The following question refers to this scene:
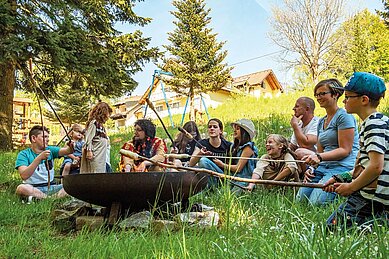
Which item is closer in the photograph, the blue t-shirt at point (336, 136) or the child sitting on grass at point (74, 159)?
the blue t-shirt at point (336, 136)

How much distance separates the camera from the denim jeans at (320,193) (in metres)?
3.48

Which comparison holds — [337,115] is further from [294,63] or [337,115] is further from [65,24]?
[294,63]

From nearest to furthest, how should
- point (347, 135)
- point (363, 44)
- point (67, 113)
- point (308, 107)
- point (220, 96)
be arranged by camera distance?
point (347, 135), point (308, 107), point (363, 44), point (67, 113), point (220, 96)

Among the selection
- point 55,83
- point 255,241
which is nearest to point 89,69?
point 55,83

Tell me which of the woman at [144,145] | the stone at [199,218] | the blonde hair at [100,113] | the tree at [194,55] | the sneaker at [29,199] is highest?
the tree at [194,55]

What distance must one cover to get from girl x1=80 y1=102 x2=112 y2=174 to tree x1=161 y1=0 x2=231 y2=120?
66.7 ft

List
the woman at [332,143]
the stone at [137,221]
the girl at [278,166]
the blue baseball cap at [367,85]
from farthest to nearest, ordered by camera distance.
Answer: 1. the girl at [278,166]
2. the woman at [332,143]
3. the stone at [137,221]
4. the blue baseball cap at [367,85]

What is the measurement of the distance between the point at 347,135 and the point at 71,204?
2.75 meters

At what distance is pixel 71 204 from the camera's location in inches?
164

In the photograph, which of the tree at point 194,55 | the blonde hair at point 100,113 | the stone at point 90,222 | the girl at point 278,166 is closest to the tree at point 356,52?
the tree at point 194,55

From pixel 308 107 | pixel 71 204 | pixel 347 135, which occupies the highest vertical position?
pixel 308 107

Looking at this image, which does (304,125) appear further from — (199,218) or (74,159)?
(74,159)

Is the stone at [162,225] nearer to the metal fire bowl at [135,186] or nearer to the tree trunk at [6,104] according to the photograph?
the metal fire bowl at [135,186]

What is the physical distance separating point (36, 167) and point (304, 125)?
312cm
